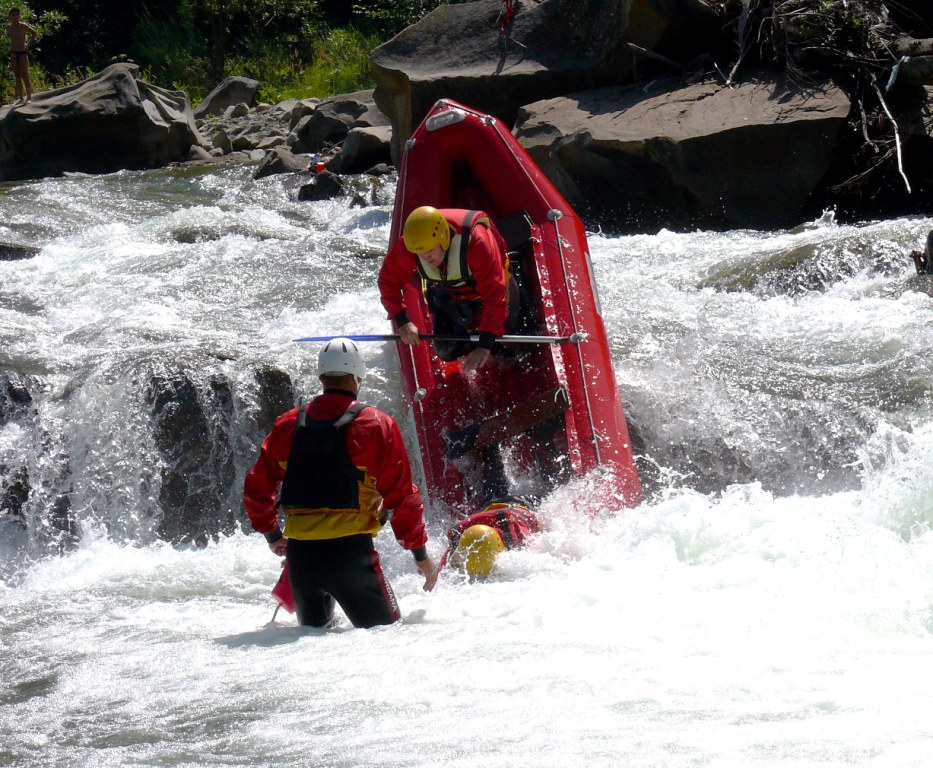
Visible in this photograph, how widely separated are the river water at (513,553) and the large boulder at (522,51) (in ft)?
7.26

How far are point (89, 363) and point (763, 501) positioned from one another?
3.58 meters

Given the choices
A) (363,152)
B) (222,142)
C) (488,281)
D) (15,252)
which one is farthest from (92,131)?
(488,281)

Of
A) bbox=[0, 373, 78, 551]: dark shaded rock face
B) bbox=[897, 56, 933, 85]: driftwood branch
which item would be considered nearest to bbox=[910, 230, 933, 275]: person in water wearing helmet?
bbox=[897, 56, 933, 85]: driftwood branch

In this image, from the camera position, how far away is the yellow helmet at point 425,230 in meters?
4.53

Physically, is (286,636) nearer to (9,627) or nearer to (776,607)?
(9,627)

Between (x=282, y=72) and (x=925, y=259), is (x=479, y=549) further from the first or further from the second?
(x=282, y=72)

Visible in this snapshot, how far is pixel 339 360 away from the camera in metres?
3.36

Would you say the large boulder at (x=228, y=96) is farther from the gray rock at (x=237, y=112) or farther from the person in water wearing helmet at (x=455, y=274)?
the person in water wearing helmet at (x=455, y=274)

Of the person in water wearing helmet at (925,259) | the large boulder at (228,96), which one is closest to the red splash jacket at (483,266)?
the person in water wearing helmet at (925,259)

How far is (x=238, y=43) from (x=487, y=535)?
60.4 feet

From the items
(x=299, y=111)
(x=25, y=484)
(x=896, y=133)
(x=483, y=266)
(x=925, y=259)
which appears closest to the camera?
(x=483, y=266)

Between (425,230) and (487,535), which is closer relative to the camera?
(487,535)

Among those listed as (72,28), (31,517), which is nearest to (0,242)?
(31,517)

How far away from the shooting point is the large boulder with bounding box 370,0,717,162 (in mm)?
9969
